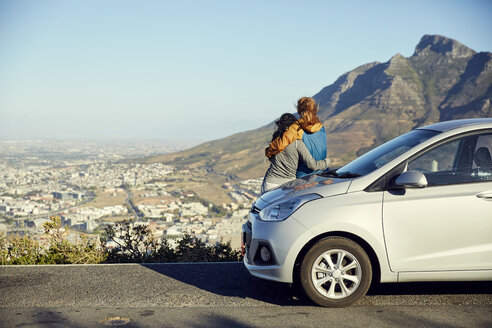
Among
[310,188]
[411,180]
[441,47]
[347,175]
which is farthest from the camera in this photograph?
[441,47]

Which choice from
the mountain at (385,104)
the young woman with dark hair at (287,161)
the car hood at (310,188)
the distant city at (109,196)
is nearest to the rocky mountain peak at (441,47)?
the mountain at (385,104)

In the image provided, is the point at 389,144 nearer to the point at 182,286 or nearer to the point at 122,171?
the point at 182,286

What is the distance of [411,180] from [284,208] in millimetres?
1204

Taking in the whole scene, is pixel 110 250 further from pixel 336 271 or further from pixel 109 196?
pixel 109 196

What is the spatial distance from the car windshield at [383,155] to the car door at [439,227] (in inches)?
18.6

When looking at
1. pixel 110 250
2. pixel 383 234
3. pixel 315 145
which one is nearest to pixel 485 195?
pixel 383 234

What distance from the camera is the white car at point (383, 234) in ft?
13.9

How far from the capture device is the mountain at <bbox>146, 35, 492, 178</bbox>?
272 ft

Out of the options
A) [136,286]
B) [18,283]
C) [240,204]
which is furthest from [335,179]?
[240,204]

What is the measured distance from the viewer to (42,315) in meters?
4.37

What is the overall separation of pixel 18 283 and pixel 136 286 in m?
1.51

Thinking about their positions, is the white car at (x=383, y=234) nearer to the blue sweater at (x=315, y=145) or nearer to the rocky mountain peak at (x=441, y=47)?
the blue sweater at (x=315, y=145)

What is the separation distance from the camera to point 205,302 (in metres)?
4.67

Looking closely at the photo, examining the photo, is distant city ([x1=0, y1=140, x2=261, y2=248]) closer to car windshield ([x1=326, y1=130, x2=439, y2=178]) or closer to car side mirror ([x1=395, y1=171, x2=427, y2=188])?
car windshield ([x1=326, y1=130, x2=439, y2=178])
